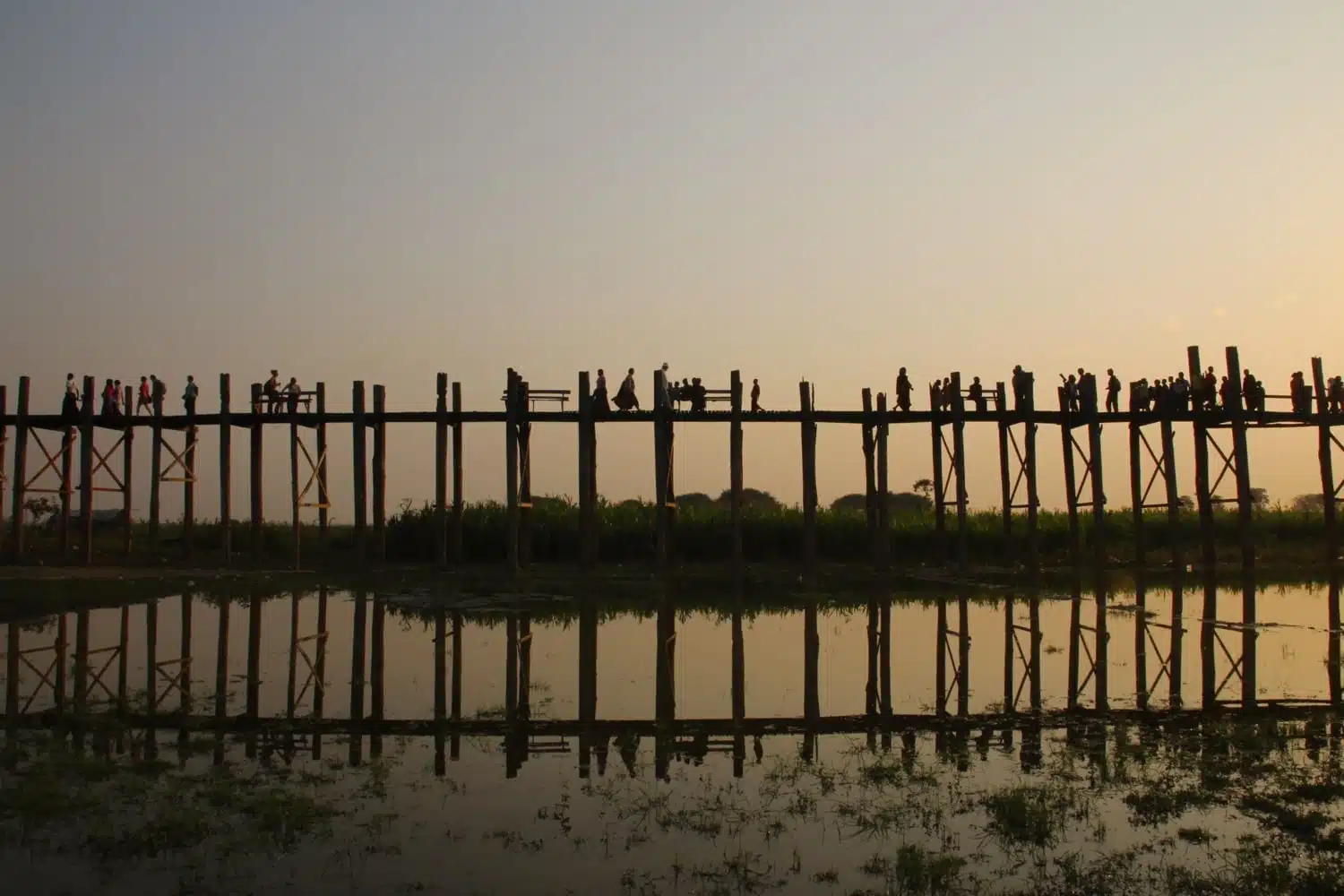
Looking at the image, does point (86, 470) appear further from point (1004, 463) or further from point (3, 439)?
point (1004, 463)

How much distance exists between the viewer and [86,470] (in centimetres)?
2591

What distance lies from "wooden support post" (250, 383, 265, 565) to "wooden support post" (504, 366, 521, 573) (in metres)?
6.07

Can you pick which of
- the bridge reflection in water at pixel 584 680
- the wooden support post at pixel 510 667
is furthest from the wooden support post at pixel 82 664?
the wooden support post at pixel 510 667

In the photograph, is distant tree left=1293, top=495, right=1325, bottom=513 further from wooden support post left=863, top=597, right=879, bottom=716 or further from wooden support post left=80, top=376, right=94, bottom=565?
wooden support post left=80, top=376, right=94, bottom=565

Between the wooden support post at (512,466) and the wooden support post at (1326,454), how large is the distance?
12.2m

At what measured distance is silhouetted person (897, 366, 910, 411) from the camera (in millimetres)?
25109

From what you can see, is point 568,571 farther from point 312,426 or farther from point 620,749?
point 620,749

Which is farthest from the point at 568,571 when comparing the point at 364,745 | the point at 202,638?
the point at 364,745

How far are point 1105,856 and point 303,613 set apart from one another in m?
15.2

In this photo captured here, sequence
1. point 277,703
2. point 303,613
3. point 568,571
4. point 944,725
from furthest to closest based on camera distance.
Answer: point 568,571 → point 303,613 → point 277,703 → point 944,725

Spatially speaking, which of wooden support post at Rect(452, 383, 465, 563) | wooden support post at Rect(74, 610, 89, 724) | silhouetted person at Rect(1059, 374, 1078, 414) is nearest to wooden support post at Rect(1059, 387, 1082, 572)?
silhouetted person at Rect(1059, 374, 1078, 414)

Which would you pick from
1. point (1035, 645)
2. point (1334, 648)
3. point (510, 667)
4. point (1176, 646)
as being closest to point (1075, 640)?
point (1035, 645)

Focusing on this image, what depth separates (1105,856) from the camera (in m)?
6.77

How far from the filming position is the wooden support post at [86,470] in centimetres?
2591
